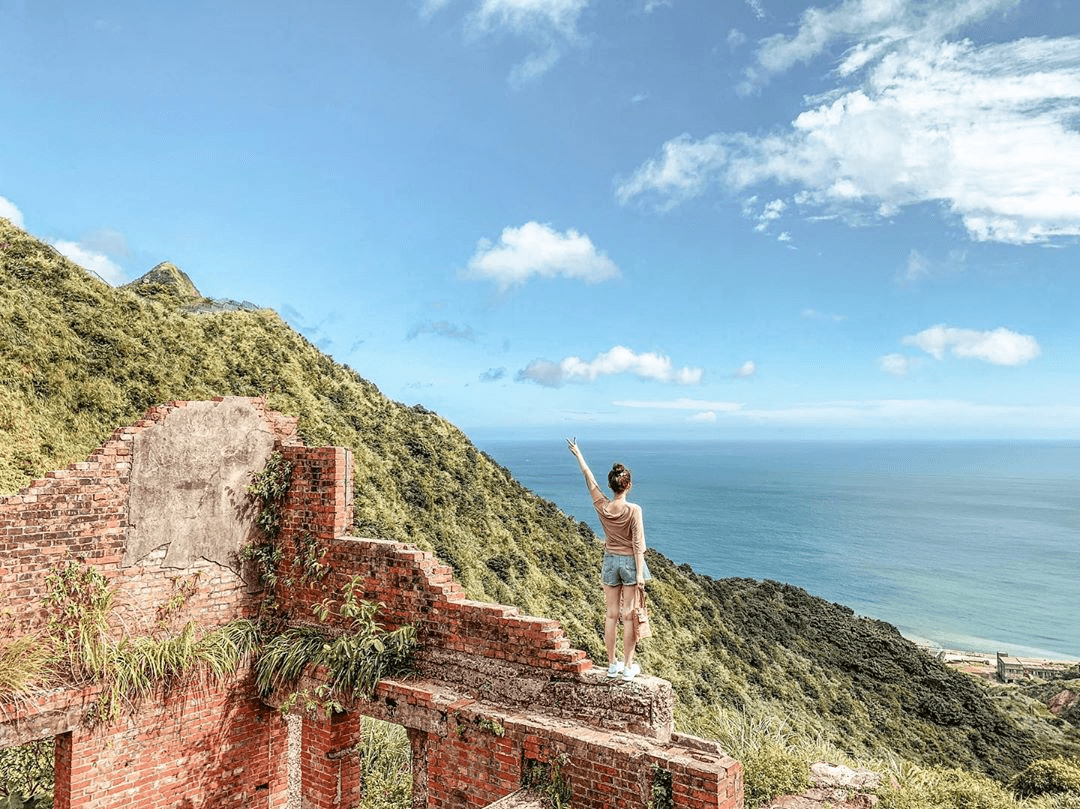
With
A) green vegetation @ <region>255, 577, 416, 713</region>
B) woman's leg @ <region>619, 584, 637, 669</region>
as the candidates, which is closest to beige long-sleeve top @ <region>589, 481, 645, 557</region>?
woman's leg @ <region>619, 584, 637, 669</region>

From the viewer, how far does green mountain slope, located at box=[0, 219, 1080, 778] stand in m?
16.0

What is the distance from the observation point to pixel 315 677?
671 cm

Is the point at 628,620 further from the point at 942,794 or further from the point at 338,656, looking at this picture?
the point at 942,794

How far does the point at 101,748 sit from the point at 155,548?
1.78 meters

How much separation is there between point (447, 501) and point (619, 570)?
A: 58.0ft

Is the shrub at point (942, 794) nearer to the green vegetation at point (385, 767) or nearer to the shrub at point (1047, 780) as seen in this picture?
the shrub at point (1047, 780)

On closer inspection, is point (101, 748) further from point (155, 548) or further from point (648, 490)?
point (648, 490)

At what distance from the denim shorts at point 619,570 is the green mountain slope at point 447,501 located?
794 cm

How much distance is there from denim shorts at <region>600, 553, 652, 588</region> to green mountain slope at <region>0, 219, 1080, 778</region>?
26.1 ft

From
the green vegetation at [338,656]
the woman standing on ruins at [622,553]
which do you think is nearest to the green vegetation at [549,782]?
the woman standing on ruins at [622,553]

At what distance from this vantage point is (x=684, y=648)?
74.6 ft

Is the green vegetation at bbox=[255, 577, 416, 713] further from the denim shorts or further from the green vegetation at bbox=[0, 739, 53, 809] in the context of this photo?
the green vegetation at bbox=[0, 739, 53, 809]

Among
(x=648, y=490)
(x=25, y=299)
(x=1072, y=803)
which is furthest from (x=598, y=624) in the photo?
(x=648, y=490)

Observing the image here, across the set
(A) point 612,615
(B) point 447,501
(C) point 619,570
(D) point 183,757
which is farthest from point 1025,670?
(D) point 183,757
